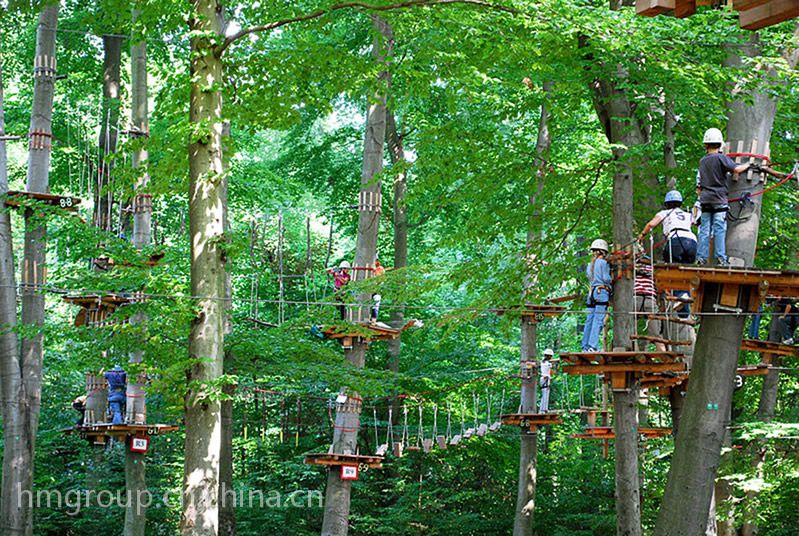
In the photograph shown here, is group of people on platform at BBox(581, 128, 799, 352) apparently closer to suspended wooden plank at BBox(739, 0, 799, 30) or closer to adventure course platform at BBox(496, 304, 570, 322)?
adventure course platform at BBox(496, 304, 570, 322)

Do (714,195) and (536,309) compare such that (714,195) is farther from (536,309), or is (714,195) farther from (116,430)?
(116,430)

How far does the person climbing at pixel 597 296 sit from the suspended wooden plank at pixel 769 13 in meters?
5.45

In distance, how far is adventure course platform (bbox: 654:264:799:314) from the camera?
385 inches

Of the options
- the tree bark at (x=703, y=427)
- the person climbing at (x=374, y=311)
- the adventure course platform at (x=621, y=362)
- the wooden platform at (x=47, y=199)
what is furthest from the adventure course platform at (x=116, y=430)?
the tree bark at (x=703, y=427)

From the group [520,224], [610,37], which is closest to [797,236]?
[520,224]

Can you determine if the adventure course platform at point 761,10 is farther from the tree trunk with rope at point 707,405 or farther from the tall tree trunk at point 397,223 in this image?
the tall tree trunk at point 397,223

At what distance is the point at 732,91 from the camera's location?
11453 millimetres

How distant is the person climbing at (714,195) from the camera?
10320mm

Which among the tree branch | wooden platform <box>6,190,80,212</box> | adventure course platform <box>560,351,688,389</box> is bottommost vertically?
adventure course platform <box>560,351,688,389</box>

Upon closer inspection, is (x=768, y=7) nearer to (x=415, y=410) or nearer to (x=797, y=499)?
(x=797, y=499)

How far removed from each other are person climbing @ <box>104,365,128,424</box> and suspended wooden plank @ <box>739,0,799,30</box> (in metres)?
12.4

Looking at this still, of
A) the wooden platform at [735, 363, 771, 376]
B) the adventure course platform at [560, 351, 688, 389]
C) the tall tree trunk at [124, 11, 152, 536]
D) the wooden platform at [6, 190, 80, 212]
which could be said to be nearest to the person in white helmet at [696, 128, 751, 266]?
the adventure course platform at [560, 351, 688, 389]

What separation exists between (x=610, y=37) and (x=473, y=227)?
5.69m

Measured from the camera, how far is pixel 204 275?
9883 millimetres
